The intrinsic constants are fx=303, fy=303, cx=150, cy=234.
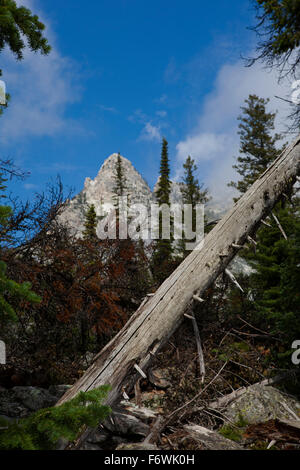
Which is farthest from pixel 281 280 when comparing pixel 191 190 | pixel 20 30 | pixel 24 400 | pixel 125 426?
pixel 191 190

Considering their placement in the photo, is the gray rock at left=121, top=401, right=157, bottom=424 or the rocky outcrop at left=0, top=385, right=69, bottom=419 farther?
the rocky outcrop at left=0, top=385, right=69, bottom=419

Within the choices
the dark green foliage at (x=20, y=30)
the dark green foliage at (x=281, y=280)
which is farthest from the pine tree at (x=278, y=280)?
the dark green foliage at (x=20, y=30)

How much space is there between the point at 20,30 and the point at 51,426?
17.9 feet

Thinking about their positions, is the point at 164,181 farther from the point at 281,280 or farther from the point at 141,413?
the point at 141,413

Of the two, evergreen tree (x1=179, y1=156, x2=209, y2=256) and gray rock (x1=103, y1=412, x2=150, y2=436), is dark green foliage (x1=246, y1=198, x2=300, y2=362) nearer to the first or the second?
gray rock (x1=103, y1=412, x2=150, y2=436)

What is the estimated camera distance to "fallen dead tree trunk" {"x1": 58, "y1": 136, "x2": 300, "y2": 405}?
140 inches

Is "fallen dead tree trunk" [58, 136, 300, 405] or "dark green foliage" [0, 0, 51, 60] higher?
"dark green foliage" [0, 0, 51, 60]

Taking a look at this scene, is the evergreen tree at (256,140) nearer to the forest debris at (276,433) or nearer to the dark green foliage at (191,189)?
the dark green foliage at (191,189)

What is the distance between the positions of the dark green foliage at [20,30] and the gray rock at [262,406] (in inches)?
257

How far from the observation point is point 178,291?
156 inches

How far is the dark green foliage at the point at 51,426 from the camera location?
2217 millimetres

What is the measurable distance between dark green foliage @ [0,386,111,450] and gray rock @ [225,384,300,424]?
3114 millimetres

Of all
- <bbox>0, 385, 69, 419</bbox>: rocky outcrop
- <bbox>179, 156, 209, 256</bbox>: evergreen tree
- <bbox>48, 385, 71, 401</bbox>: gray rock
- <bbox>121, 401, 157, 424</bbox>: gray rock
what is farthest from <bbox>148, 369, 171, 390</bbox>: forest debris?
<bbox>179, 156, 209, 256</bbox>: evergreen tree
